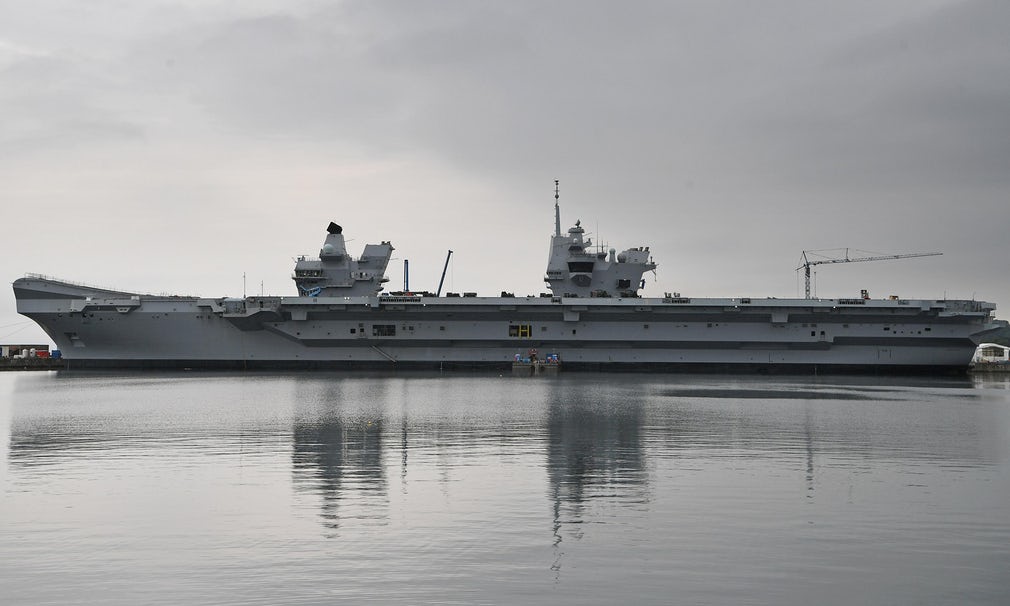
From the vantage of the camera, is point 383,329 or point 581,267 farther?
point 581,267

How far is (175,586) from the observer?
722cm

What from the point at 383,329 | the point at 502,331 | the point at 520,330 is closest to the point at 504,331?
the point at 502,331

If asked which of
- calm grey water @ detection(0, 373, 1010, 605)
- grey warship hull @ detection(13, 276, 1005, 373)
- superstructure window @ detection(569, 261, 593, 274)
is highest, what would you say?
superstructure window @ detection(569, 261, 593, 274)

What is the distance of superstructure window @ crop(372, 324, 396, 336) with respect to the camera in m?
47.8

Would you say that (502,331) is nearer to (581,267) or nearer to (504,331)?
(504,331)

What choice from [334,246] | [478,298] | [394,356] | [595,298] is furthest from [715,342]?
[334,246]

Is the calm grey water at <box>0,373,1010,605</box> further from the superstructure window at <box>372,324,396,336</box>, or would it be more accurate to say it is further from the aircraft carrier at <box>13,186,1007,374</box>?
the superstructure window at <box>372,324,396,336</box>

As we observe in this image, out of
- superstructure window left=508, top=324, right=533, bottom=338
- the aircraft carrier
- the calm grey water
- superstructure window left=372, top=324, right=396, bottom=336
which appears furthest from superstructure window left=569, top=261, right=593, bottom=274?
the calm grey water

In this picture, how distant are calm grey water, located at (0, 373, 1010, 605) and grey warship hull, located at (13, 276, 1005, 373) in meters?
25.8

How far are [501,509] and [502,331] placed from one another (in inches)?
1490

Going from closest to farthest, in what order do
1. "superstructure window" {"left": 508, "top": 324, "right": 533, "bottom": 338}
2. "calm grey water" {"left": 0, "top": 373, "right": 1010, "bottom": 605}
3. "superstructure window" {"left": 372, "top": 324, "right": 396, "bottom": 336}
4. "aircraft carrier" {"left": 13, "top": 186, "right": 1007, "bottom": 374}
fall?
"calm grey water" {"left": 0, "top": 373, "right": 1010, "bottom": 605}
"aircraft carrier" {"left": 13, "top": 186, "right": 1007, "bottom": 374}
"superstructure window" {"left": 372, "top": 324, "right": 396, "bottom": 336}
"superstructure window" {"left": 508, "top": 324, "right": 533, "bottom": 338}

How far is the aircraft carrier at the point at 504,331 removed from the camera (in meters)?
46.4

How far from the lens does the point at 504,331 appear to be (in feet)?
157

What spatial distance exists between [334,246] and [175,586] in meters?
44.8
